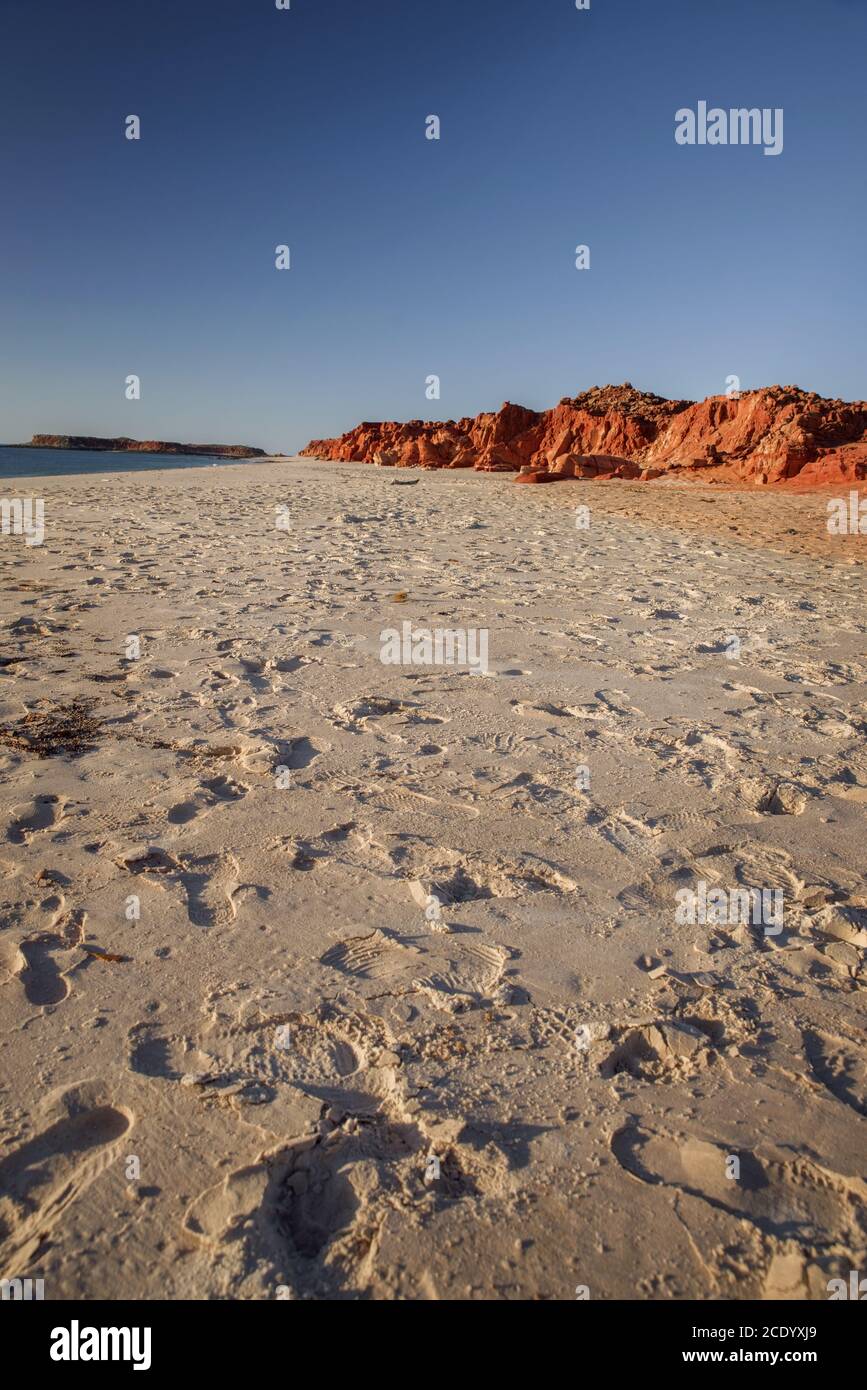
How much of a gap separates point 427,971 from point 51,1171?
1.13 meters

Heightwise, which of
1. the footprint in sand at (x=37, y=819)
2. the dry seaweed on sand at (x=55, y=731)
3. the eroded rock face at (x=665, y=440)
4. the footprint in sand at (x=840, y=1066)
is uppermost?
the eroded rock face at (x=665, y=440)

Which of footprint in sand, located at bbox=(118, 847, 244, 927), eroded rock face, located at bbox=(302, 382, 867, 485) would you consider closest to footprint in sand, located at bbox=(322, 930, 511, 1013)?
footprint in sand, located at bbox=(118, 847, 244, 927)

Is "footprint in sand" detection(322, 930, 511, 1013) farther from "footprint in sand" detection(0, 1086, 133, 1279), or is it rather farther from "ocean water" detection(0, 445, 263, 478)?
"ocean water" detection(0, 445, 263, 478)

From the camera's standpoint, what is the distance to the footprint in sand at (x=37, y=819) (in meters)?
3.11

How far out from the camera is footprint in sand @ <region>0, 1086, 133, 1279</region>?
5.40ft

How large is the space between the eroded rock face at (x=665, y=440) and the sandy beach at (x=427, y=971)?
23269mm

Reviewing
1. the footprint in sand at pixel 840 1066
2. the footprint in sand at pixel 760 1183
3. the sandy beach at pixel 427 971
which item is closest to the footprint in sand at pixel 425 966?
the sandy beach at pixel 427 971

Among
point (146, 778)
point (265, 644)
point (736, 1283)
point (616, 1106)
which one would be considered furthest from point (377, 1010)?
point (265, 644)

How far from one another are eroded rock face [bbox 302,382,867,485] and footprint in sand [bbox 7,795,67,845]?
25.6m

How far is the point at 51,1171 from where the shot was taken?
5.90 ft

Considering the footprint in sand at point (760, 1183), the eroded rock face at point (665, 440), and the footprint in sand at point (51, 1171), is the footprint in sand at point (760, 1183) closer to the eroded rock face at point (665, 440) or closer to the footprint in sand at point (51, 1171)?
the footprint in sand at point (51, 1171)
